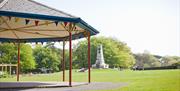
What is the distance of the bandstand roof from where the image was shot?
681 inches

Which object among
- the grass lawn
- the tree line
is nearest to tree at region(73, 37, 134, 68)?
the tree line

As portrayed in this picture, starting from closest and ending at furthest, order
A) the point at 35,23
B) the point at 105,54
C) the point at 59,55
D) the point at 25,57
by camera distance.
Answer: the point at 35,23 → the point at 25,57 → the point at 105,54 → the point at 59,55

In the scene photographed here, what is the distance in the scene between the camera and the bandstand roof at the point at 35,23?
17.3 m

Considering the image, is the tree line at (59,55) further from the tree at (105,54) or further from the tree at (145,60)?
the tree at (145,60)

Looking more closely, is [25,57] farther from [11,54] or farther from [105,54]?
[105,54]

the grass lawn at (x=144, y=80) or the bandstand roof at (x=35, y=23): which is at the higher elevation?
the bandstand roof at (x=35, y=23)

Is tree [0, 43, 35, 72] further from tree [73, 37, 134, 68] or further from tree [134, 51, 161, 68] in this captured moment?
tree [134, 51, 161, 68]

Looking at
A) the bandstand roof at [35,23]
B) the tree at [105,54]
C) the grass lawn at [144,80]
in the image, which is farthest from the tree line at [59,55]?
the bandstand roof at [35,23]

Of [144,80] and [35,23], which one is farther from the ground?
[35,23]

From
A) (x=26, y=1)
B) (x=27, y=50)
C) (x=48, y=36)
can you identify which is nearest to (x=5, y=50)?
(x=27, y=50)

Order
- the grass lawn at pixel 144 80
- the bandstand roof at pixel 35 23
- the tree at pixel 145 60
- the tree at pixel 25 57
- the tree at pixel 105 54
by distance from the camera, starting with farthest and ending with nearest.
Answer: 1. the tree at pixel 145 60
2. the tree at pixel 105 54
3. the tree at pixel 25 57
4. the bandstand roof at pixel 35 23
5. the grass lawn at pixel 144 80

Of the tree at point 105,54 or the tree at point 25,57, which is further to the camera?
the tree at point 105,54

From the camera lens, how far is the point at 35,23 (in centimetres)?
2231

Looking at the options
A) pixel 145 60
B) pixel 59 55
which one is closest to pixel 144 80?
pixel 59 55
